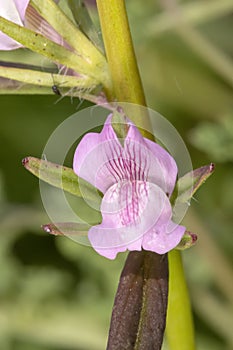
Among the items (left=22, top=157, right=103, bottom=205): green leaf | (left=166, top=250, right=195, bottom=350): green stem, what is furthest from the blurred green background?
(left=22, top=157, right=103, bottom=205): green leaf

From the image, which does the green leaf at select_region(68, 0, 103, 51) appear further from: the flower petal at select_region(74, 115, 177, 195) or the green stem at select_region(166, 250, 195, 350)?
the green stem at select_region(166, 250, 195, 350)

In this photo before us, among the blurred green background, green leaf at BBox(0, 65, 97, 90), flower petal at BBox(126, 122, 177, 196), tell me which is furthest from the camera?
the blurred green background

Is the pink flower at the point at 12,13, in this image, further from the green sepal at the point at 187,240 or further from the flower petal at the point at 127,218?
the green sepal at the point at 187,240

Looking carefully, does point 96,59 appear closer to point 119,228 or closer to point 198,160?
point 119,228

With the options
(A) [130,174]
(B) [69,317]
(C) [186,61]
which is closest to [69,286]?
(B) [69,317]

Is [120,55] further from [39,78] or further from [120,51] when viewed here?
[39,78]

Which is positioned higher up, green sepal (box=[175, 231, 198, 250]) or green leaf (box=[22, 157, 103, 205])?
green leaf (box=[22, 157, 103, 205])

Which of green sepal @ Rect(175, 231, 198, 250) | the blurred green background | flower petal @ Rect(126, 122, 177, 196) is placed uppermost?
the blurred green background

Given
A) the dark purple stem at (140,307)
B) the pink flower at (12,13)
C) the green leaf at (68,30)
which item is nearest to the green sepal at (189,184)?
the dark purple stem at (140,307)
